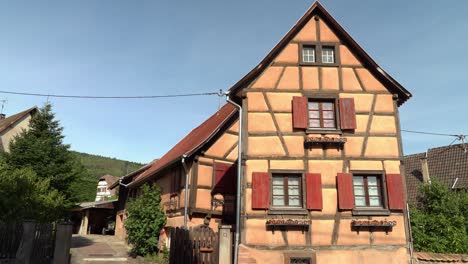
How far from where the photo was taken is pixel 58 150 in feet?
64.9

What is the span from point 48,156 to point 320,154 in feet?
46.9

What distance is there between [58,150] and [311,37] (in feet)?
46.4

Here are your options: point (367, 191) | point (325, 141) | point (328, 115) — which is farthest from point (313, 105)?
point (367, 191)

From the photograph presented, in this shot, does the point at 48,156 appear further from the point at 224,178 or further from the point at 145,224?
the point at 224,178

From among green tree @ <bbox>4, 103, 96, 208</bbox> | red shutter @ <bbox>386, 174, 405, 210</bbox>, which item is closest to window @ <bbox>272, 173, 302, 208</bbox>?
red shutter @ <bbox>386, 174, 405, 210</bbox>

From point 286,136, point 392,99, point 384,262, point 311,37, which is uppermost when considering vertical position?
point 311,37

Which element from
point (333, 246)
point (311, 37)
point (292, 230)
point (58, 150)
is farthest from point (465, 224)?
point (58, 150)

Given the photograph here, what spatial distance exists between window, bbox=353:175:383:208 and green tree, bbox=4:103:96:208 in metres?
14.0

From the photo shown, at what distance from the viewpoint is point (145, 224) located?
1647 cm

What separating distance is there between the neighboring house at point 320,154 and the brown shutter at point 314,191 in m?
0.03

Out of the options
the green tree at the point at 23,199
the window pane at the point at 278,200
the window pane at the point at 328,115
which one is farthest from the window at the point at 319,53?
the green tree at the point at 23,199

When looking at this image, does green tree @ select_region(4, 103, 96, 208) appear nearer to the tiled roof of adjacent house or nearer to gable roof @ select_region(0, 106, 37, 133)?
gable roof @ select_region(0, 106, 37, 133)

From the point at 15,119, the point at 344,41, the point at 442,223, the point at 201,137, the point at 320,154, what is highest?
the point at 15,119

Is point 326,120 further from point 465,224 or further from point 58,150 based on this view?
point 58,150
